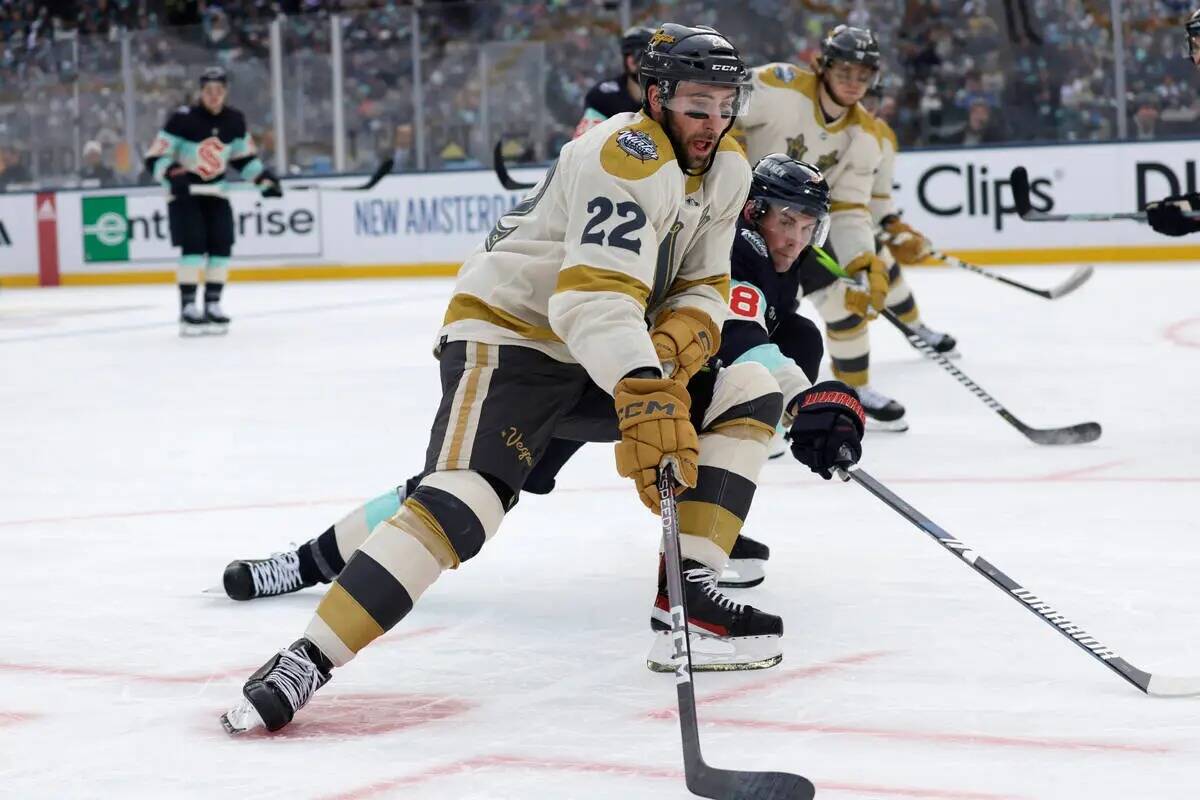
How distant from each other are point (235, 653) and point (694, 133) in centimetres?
99

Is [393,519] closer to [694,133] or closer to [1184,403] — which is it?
[694,133]

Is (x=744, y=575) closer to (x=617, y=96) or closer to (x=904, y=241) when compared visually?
(x=904, y=241)

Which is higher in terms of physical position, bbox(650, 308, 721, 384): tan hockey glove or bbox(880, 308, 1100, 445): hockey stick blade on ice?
bbox(650, 308, 721, 384): tan hockey glove

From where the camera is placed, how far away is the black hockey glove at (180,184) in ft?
27.4

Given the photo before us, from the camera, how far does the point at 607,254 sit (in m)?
2.17

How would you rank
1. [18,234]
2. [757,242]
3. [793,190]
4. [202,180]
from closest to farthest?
[793,190] < [757,242] < [202,180] < [18,234]

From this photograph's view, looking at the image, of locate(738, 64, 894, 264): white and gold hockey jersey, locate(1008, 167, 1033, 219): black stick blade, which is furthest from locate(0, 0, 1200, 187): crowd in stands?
locate(738, 64, 894, 264): white and gold hockey jersey

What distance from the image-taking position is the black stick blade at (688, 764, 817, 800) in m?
1.77

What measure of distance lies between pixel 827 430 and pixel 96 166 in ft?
34.9

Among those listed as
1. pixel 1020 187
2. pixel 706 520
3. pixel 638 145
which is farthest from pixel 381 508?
pixel 1020 187

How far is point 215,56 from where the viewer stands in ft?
39.1

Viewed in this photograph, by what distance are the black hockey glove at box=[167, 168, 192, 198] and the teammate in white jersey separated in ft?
13.9

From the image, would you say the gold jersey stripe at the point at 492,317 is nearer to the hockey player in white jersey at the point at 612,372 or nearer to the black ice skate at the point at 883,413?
the hockey player in white jersey at the point at 612,372

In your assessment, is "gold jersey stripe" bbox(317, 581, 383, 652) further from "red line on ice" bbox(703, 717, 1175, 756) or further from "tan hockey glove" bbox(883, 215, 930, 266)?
"tan hockey glove" bbox(883, 215, 930, 266)
